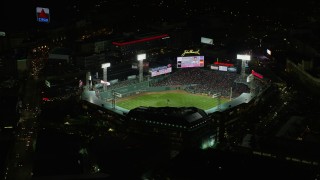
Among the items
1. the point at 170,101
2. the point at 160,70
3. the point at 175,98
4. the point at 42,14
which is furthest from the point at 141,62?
the point at 42,14

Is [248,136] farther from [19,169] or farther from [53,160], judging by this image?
[19,169]

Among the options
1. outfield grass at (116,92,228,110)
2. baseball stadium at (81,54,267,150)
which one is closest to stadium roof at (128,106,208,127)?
baseball stadium at (81,54,267,150)

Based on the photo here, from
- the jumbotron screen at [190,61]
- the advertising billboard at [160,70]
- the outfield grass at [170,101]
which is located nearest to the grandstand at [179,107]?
the outfield grass at [170,101]

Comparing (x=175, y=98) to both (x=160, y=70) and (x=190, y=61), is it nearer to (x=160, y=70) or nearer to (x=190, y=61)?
(x=160, y=70)

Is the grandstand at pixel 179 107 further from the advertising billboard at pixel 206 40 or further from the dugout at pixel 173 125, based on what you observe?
the advertising billboard at pixel 206 40

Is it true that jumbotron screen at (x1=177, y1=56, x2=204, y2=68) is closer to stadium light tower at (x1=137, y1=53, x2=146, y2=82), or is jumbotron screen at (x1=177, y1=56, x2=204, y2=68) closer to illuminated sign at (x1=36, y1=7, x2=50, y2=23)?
stadium light tower at (x1=137, y1=53, x2=146, y2=82)

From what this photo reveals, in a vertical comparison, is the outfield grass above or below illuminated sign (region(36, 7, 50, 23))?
below
